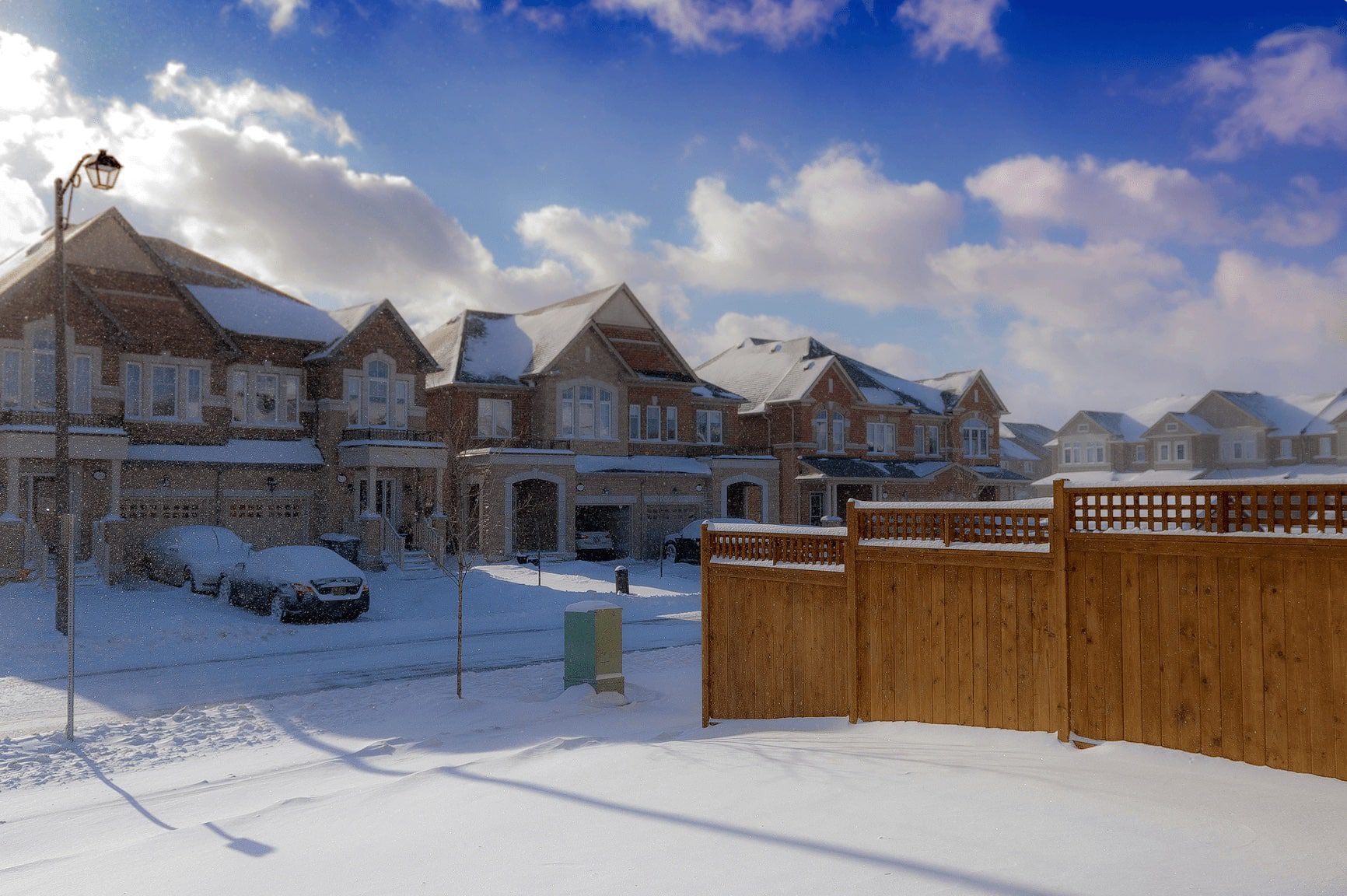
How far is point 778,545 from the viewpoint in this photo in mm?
11078

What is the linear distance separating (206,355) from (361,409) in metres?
4.93

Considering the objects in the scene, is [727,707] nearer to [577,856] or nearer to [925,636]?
[925,636]

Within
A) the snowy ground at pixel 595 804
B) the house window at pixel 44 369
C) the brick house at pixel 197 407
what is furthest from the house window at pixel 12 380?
the snowy ground at pixel 595 804

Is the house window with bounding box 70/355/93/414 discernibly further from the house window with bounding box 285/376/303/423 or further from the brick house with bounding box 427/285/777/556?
the brick house with bounding box 427/285/777/556

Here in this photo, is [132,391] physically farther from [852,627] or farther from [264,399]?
[852,627]

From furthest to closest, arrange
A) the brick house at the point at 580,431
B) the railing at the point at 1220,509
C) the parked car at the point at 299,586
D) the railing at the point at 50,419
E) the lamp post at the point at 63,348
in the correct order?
1. the brick house at the point at 580,431
2. the railing at the point at 50,419
3. the parked car at the point at 299,586
4. the lamp post at the point at 63,348
5. the railing at the point at 1220,509

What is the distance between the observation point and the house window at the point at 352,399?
32.1m

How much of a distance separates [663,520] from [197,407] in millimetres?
17696

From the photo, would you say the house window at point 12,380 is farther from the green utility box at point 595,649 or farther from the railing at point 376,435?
the green utility box at point 595,649

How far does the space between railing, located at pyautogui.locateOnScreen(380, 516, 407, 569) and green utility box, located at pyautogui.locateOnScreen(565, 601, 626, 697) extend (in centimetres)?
1740

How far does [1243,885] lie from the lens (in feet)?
17.4

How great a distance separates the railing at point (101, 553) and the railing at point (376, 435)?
8146mm

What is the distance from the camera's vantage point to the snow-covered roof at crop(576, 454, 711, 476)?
37.5 m

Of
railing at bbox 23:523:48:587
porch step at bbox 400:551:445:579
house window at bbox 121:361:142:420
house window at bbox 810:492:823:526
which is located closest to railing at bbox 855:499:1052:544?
railing at bbox 23:523:48:587
